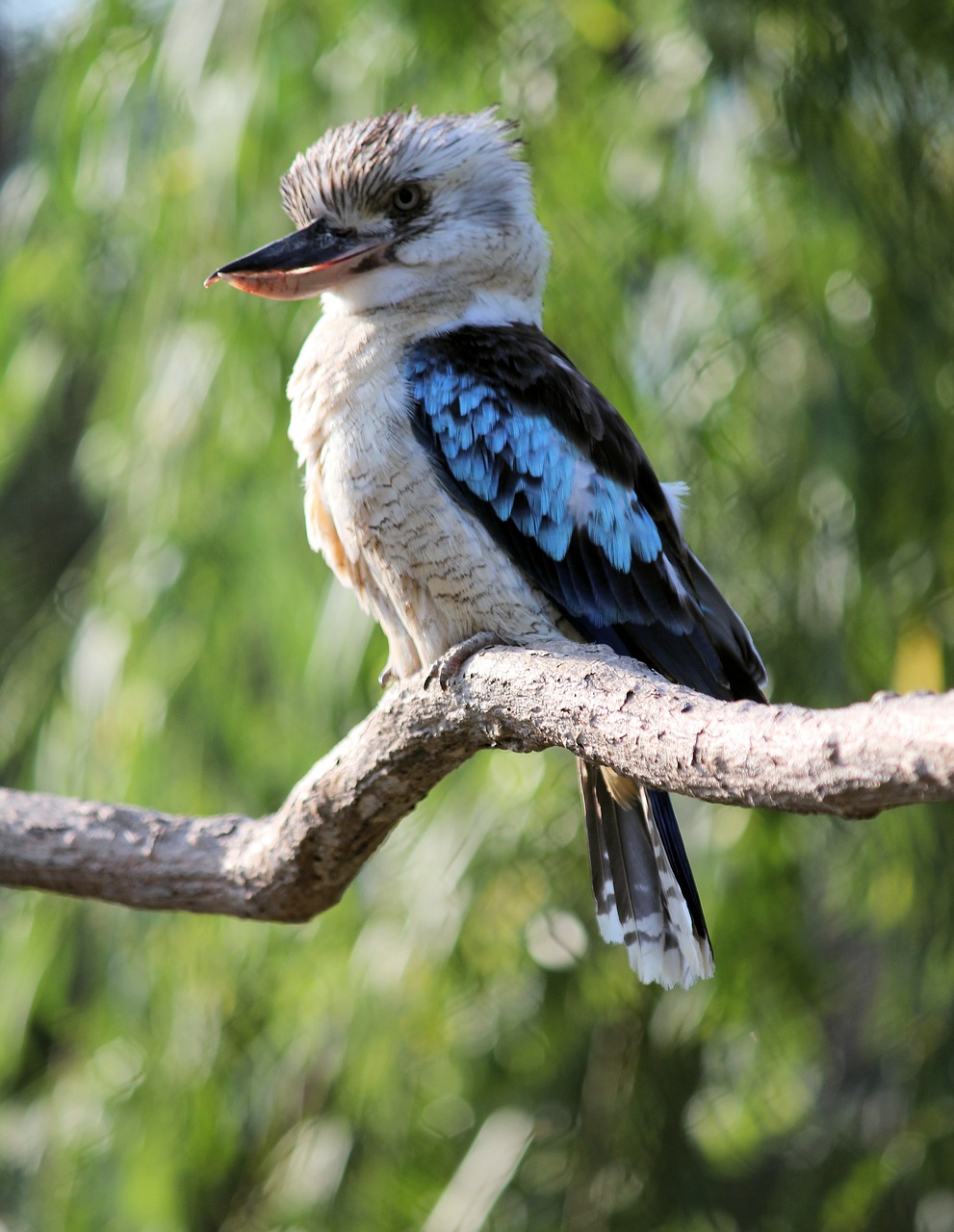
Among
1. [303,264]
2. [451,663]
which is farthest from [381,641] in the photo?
[451,663]

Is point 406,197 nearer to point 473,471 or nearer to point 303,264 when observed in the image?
point 303,264

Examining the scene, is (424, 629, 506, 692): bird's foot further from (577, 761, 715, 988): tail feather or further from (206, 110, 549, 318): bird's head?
(206, 110, 549, 318): bird's head

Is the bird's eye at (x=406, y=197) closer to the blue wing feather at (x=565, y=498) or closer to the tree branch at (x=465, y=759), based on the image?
the blue wing feather at (x=565, y=498)

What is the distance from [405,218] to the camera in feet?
6.61

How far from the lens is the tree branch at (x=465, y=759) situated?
878 millimetres

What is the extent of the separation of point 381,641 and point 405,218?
0.83 m

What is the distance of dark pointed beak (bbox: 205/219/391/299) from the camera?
187cm

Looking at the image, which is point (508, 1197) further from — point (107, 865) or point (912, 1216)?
point (107, 865)

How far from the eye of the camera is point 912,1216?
274 centimetres

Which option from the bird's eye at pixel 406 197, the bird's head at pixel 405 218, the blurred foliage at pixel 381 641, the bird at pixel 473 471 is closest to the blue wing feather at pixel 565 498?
the bird at pixel 473 471

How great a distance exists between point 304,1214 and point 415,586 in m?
1.75

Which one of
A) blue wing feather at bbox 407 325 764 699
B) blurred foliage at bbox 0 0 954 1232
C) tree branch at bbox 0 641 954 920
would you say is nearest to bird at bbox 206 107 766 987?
blue wing feather at bbox 407 325 764 699

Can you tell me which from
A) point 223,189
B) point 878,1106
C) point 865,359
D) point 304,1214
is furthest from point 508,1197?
point 223,189

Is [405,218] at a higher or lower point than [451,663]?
higher
